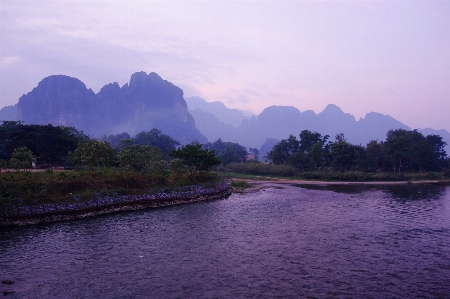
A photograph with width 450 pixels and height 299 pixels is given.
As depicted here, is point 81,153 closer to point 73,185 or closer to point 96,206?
point 73,185

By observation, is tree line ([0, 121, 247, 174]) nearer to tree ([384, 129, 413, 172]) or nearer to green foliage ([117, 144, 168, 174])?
green foliage ([117, 144, 168, 174])

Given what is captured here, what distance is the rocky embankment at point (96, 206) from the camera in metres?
29.2

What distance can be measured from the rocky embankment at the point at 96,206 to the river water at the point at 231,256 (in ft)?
5.36

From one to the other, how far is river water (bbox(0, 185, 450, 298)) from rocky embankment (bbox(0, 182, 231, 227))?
5.36 ft

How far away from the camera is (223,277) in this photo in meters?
18.1

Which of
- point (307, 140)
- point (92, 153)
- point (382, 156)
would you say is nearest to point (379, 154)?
point (382, 156)

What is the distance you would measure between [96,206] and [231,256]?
1959cm

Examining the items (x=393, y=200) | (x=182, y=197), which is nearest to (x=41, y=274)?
(x=182, y=197)

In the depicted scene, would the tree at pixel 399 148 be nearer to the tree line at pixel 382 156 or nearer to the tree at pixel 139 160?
the tree line at pixel 382 156

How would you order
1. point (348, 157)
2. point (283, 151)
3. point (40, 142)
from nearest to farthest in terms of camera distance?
point (40, 142) → point (348, 157) → point (283, 151)

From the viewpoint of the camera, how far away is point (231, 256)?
21609mm

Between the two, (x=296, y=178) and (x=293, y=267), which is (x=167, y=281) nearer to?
(x=293, y=267)

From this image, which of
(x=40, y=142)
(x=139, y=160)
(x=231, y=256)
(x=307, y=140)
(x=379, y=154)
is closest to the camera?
(x=231, y=256)

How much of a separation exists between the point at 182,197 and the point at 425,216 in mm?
29443
